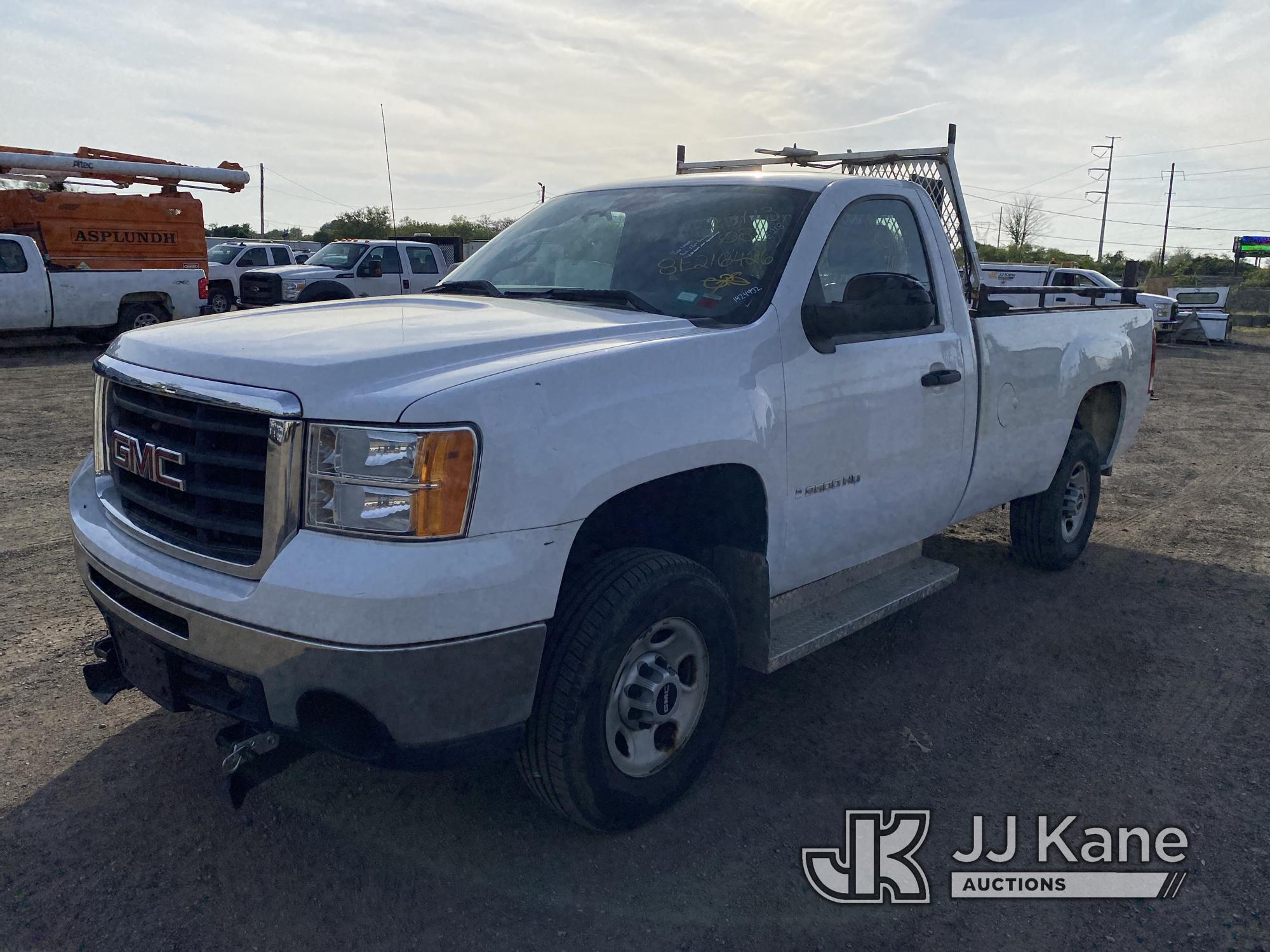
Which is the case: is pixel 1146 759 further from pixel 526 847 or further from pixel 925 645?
pixel 526 847

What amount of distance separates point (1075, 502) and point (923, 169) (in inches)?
83.0

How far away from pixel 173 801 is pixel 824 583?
7.91ft

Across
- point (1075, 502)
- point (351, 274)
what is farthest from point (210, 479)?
point (351, 274)

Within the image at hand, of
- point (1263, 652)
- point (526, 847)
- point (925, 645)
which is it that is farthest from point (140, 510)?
point (1263, 652)

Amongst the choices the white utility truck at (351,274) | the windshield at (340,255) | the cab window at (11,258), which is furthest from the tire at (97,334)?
the windshield at (340,255)

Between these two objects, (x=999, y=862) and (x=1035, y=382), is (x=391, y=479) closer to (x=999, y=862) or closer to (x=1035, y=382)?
(x=999, y=862)

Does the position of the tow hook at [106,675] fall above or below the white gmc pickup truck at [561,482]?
below

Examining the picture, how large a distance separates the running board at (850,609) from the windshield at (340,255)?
17063 mm

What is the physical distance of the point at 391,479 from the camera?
2449 millimetres

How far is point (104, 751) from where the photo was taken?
137 inches

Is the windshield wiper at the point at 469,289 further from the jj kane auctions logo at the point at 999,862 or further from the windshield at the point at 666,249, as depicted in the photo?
the jj kane auctions logo at the point at 999,862

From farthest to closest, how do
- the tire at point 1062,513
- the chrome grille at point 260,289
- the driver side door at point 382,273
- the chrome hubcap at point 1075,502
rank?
the driver side door at point 382,273
the chrome grille at point 260,289
the chrome hubcap at point 1075,502
the tire at point 1062,513

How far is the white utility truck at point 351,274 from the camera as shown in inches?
728

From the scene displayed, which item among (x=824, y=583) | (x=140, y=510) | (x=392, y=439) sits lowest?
(x=824, y=583)
